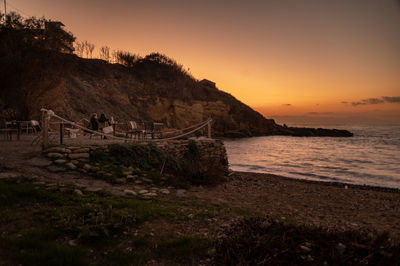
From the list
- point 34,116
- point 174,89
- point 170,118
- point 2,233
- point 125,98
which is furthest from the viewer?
point 174,89

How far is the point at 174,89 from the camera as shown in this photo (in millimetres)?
33125

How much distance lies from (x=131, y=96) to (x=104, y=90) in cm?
336

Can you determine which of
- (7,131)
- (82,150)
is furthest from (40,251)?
(7,131)

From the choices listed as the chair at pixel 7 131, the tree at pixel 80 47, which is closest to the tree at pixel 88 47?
the tree at pixel 80 47

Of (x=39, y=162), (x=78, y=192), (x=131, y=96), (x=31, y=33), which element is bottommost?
(x=78, y=192)

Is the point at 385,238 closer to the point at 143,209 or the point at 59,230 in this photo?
the point at 143,209

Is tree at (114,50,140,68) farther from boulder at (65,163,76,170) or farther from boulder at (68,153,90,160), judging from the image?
boulder at (65,163,76,170)

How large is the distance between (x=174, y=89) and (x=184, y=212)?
97.4 feet

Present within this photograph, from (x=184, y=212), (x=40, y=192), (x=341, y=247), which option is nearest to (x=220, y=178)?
(x=184, y=212)

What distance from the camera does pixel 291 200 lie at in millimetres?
7988

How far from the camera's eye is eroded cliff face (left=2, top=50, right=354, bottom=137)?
15.1 m

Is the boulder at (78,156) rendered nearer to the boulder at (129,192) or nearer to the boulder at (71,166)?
the boulder at (71,166)

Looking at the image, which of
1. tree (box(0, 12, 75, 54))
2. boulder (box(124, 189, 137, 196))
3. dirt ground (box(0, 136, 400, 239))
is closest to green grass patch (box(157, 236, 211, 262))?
dirt ground (box(0, 136, 400, 239))

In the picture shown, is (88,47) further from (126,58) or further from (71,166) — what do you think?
(71,166)
